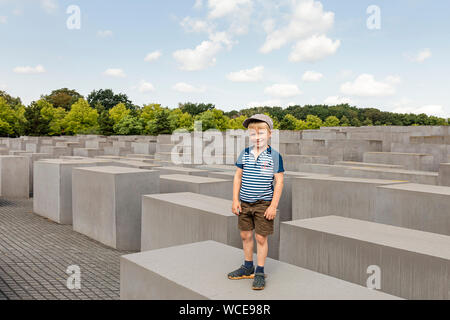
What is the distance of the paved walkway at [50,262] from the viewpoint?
6.21m

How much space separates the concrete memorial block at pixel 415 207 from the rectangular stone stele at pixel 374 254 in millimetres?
1475

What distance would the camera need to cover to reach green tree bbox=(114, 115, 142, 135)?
6425 centimetres

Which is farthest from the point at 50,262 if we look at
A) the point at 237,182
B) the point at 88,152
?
the point at 88,152

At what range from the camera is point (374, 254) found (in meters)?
4.77

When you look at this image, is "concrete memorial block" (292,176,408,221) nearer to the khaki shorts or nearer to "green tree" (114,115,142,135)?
the khaki shorts

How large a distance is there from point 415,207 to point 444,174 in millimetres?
3574

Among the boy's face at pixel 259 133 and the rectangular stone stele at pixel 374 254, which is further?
the rectangular stone stele at pixel 374 254

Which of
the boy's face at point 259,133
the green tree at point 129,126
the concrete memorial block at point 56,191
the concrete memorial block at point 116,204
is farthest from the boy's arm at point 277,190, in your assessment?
the green tree at point 129,126

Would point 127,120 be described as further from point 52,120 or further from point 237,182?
point 237,182

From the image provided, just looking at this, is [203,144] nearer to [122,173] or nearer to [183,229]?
[122,173]

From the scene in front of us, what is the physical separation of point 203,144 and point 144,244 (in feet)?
64.0

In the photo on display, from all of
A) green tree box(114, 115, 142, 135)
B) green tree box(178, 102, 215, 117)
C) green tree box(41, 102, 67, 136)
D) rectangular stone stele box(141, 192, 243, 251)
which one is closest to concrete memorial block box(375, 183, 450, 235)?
rectangular stone stele box(141, 192, 243, 251)

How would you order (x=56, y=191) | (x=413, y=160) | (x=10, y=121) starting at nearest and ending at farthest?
(x=56, y=191) → (x=413, y=160) → (x=10, y=121)

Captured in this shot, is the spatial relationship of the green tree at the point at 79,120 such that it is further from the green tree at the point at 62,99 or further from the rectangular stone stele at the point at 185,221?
the rectangular stone stele at the point at 185,221
